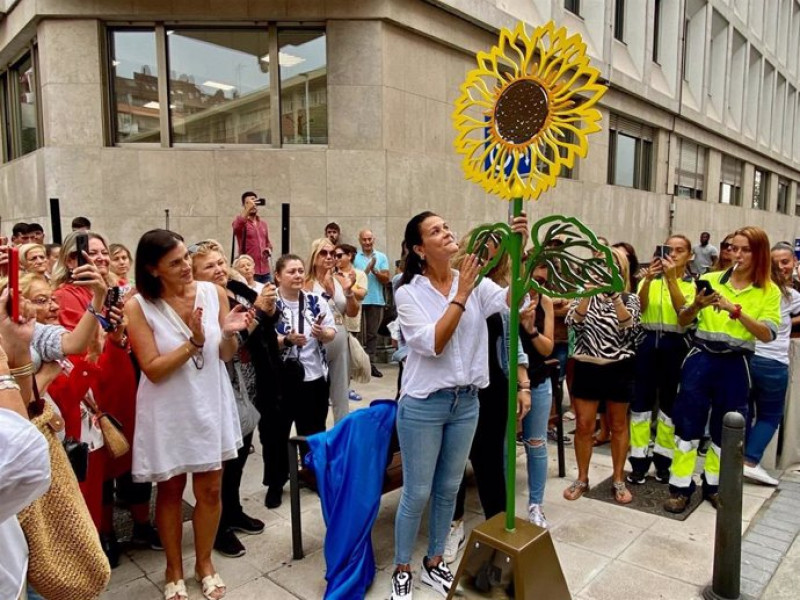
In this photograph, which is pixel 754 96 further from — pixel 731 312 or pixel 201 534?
pixel 201 534

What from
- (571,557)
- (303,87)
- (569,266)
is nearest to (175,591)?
(571,557)

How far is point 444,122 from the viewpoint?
10.1 meters

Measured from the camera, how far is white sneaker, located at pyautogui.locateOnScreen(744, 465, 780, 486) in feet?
14.8

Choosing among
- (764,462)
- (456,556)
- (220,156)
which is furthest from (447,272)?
(220,156)

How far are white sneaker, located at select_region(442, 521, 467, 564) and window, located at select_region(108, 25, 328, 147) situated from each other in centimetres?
704

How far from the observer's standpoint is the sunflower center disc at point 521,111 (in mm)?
2377

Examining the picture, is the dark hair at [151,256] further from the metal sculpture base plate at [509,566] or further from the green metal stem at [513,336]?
the metal sculpture base plate at [509,566]

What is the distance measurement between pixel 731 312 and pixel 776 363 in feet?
2.99

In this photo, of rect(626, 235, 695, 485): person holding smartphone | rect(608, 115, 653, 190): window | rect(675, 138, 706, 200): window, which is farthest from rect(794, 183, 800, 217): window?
rect(626, 235, 695, 485): person holding smartphone

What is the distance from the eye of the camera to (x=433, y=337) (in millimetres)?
2764

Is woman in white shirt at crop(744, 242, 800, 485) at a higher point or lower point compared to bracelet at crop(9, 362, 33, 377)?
lower

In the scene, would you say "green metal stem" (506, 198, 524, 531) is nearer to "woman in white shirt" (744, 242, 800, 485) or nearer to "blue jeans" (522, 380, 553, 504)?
"blue jeans" (522, 380, 553, 504)

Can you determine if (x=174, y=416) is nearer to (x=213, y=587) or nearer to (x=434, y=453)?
(x=213, y=587)

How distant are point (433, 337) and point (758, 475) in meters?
3.38
